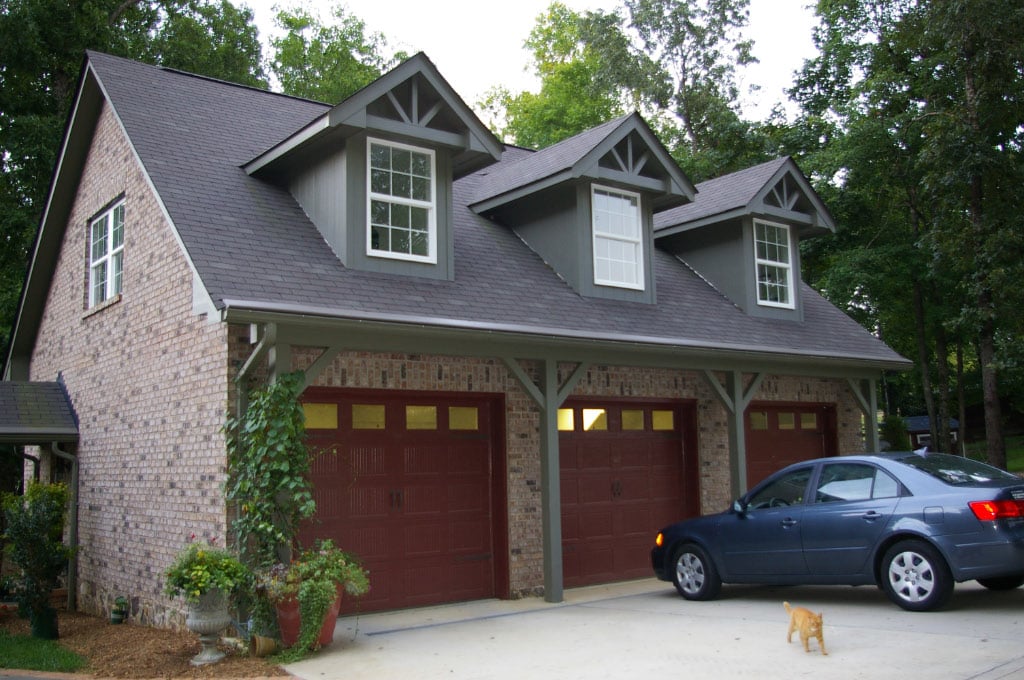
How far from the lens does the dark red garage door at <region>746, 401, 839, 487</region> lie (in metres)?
14.2

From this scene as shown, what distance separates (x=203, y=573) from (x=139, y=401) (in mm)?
3552

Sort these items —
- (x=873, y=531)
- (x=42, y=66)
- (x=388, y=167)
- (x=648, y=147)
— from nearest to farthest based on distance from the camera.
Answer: (x=873, y=531) → (x=388, y=167) → (x=648, y=147) → (x=42, y=66)

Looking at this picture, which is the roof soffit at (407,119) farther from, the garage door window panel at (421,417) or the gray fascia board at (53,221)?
the garage door window panel at (421,417)

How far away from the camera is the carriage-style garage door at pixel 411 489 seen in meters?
9.74

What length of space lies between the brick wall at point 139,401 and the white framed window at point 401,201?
2322 millimetres

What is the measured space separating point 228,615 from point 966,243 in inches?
663

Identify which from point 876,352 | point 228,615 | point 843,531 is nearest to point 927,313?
point 876,352

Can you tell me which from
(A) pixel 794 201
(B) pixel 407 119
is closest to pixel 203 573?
(B) pixel 407 119

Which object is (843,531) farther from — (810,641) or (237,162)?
(237,162)

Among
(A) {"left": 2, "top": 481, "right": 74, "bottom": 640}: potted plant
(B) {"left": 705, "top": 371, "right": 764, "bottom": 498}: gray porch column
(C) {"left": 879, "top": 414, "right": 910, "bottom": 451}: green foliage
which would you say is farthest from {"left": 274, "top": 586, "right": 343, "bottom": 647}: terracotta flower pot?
(C) {"left": 879, "top": 414, "right": 910, "bottom": 451}: green foliage

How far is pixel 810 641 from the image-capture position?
7.60m

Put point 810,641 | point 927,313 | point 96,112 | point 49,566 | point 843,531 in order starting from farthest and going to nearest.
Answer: point 927,313 → point 96,112 → point 49,566 → point 843,531 → point 810,641

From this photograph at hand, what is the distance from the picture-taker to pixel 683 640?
8.01 m

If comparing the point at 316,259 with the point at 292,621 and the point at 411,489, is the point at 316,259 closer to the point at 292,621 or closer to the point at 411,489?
the point at 411,489
